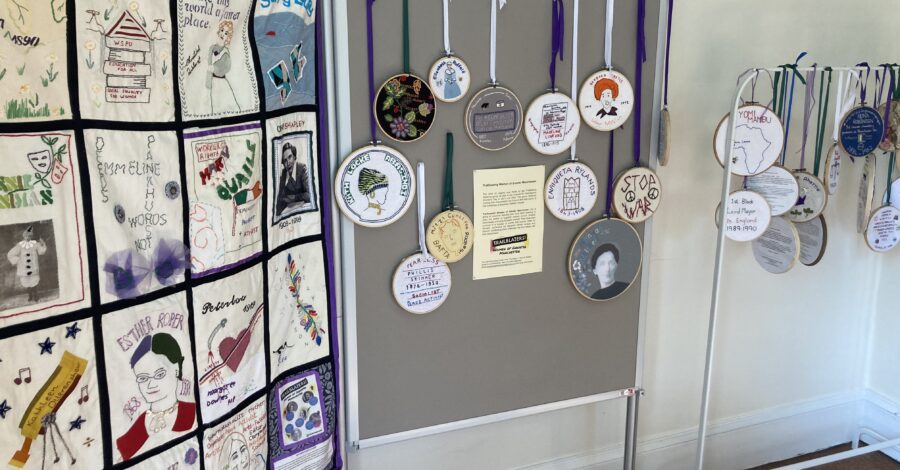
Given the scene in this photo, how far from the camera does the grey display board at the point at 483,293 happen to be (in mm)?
1545

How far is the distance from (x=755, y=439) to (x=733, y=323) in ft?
1.42

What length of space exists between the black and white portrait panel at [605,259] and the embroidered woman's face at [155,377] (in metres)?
0.94

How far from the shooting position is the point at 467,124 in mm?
1591

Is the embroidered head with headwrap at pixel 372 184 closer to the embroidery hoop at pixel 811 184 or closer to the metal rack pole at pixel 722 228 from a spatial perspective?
the metal rack pole at pixel 722 228

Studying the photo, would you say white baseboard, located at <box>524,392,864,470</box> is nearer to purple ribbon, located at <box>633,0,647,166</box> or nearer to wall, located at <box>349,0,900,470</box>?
wall, located at <box>349,0,900,470</box>

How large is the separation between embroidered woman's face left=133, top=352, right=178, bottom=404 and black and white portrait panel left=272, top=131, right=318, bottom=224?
0.35 meters

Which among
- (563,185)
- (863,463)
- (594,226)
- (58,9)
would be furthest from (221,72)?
(863,463)

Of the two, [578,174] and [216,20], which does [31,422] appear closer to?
[216,20]

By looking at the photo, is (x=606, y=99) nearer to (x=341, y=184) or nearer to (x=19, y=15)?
(x=341, y=184)

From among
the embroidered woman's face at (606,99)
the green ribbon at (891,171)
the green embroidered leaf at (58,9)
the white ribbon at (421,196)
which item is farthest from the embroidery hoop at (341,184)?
the green ribbon at (891,171)

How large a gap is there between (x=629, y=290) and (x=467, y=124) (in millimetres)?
624

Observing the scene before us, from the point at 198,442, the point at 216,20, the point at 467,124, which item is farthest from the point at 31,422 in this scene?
the point at 467,124

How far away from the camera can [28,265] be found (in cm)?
105

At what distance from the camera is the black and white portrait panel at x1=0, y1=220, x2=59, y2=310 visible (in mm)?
1028
